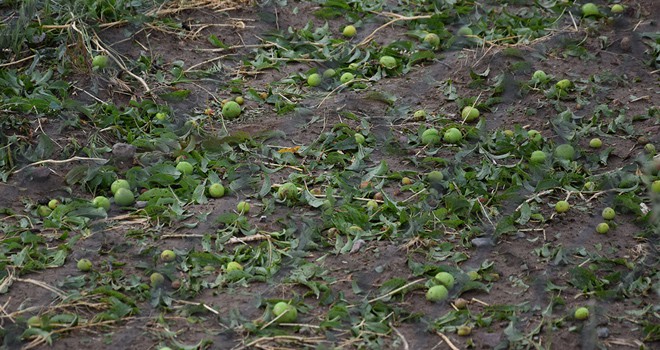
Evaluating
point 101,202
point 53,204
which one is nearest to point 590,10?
point 101,202

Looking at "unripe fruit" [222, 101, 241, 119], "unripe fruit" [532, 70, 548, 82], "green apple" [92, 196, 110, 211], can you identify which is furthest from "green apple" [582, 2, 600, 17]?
"green apple" [92, 196, 110, 211]

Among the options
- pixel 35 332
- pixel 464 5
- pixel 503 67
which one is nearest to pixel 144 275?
pixel 35 332

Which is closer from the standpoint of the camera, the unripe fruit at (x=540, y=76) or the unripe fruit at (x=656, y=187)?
the unripe fruit at (x=656, y=187)

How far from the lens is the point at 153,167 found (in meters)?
3.62

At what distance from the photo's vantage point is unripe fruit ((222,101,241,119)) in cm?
402

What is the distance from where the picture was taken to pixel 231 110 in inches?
A: 158

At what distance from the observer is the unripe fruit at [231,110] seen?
4020 millimetres

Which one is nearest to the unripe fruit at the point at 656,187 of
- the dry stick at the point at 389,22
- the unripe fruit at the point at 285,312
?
the unripe fruit at the point at 285,312

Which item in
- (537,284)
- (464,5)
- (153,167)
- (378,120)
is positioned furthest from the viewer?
(464,5)

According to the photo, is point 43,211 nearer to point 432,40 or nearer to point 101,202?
point 101,202

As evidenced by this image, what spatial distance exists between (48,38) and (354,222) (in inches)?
70.9

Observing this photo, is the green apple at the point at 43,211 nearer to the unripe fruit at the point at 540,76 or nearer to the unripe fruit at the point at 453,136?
the unripe fruit at the point at 453,136

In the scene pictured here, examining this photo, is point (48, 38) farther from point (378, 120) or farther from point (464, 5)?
point (464, 5)

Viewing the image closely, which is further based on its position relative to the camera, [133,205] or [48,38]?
[48,38]
